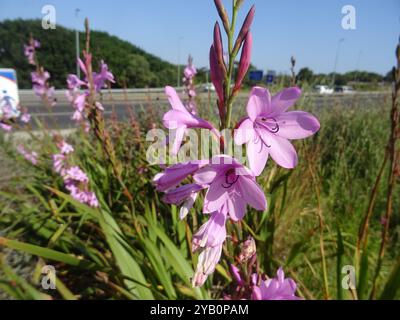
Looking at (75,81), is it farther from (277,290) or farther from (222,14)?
(277,290)

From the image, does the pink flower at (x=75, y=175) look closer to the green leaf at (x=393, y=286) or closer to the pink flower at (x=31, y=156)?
the pink flower at (x=31, y=156)

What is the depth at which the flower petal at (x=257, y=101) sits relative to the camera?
76 cm

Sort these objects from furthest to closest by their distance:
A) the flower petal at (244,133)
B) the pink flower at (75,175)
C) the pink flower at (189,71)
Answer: the pink flower at (189,71)
the pink flower at (75,175)
the flower petal at (244,133)

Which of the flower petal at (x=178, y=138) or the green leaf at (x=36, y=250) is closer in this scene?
the flower petal at (x=178, y=138)

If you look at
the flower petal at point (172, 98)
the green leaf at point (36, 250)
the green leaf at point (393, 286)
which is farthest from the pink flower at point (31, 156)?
the green leaf at point (393, 286)

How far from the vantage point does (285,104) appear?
786mm

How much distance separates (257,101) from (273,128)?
13cm

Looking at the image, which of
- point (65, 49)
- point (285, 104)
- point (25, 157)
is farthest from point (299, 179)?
point (65, 49)

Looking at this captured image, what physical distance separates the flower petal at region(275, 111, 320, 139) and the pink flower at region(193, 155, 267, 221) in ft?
0.65

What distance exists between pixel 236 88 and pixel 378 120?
5.48 metres

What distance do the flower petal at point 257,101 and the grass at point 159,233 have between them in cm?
42

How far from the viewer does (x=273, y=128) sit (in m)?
0.87

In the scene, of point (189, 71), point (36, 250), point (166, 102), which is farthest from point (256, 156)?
point (166, 102)

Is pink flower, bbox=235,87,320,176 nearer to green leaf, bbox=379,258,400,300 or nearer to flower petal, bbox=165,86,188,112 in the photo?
flower petal, bbox=165,86,188,112
